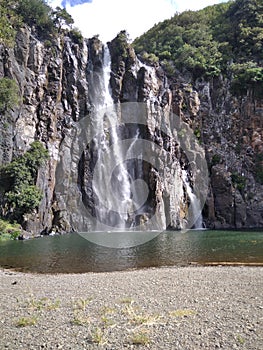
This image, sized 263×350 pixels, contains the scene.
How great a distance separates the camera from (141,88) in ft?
163

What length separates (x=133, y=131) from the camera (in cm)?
4756

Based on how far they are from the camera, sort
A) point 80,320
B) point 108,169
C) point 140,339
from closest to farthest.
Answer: point 140,339, point 80,320, point 108,169

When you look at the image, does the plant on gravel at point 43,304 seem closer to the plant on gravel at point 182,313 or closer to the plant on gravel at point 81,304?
the plant on gravel at point 81,304

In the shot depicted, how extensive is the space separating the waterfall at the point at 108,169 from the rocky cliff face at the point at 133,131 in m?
0.89

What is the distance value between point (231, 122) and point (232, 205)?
15.8 meters

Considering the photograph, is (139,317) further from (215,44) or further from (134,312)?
(215,44)

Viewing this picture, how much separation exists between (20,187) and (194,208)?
2437 cm

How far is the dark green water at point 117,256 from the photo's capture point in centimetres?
1736

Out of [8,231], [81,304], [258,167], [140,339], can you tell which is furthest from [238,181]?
[140,339]

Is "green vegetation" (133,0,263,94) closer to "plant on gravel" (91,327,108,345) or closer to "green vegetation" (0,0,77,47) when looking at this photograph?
"green vegetation" (0,0,77,47)

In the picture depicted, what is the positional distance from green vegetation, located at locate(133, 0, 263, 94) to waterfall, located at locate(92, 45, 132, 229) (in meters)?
16.0

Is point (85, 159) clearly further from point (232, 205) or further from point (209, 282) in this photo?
point (209, 282)

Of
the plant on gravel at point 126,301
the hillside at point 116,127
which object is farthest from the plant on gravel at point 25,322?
the hillside at point 116,127

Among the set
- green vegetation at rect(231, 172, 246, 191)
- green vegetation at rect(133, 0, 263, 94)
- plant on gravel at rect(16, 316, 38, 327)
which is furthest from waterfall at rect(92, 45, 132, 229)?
plant on gravel at rect(16, 316, 38, 327)
